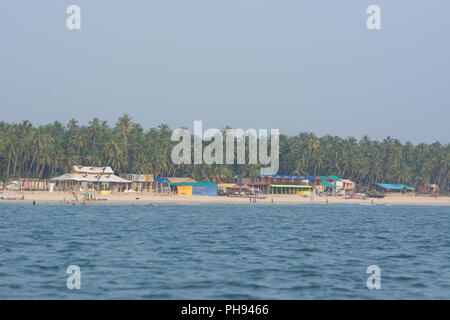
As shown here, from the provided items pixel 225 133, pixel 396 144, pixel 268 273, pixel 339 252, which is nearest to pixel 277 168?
pixel 225 133

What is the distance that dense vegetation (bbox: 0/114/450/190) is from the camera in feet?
389

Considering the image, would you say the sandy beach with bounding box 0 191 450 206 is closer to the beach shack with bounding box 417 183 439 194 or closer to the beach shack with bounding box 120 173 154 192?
the beach shack with bounding box 120 173 154 192

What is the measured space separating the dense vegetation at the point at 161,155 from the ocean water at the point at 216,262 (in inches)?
2773

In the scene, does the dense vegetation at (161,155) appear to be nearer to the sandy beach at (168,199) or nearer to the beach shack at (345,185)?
the beach shack at (345,185)

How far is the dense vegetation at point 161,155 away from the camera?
118 metres

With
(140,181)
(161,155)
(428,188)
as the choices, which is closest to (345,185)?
(428,188)

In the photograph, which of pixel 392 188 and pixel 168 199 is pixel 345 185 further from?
pixel 168 199

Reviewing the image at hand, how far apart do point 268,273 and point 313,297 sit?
5.02m

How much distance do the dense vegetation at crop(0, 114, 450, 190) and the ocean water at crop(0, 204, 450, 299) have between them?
70.4 meters

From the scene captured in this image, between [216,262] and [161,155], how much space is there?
93383 mm

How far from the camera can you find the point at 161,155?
399 ft
